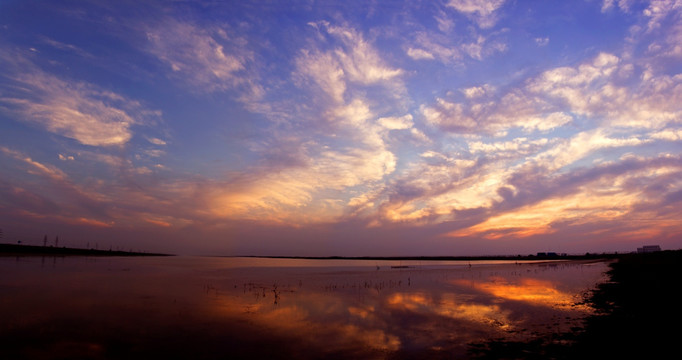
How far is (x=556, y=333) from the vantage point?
17703mm

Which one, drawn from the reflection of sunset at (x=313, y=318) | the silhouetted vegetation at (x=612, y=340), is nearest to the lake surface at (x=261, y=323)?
the reflection of sunset at (x=313, y=318)

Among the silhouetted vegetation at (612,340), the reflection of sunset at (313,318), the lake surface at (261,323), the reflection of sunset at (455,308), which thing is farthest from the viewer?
the reflection of sunset at (455,308)

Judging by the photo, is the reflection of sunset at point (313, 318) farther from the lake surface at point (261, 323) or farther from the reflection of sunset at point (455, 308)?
the reflection of sunset at point (455, 308)

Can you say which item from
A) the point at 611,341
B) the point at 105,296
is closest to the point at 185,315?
the point at 105,296

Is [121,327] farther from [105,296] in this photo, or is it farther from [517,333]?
[517,333]

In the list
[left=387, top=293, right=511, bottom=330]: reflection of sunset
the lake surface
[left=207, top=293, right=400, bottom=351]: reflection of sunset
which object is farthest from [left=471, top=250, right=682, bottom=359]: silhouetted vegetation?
[left=207, top=293, right=400, bottom=351]: reflection of sunset

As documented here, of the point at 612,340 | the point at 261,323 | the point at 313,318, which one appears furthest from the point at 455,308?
the point at 261,323

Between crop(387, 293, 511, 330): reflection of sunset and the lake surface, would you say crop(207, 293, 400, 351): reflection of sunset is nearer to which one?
the lake surface

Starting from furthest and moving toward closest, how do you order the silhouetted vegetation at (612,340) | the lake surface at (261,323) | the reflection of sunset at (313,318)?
1. the reflection of sunset at (313,318)
2. the lake surface at (261,323)
3. the silhouetted vegetation at (612,340)

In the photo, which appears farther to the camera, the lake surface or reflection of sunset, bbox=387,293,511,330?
reflection of sunset, bbox=387,293,511,330

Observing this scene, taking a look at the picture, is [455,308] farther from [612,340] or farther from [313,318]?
[612,340]

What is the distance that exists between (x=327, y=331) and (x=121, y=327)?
11277mm

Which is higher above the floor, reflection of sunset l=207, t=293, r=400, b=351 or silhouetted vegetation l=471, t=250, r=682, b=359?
silhouetted vegetation l=471, t=250, r=682, b=359

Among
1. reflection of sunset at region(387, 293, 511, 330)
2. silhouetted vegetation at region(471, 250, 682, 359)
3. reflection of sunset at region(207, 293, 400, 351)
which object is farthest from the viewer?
reflection of sunset at region(387, 293, 511, 330)
